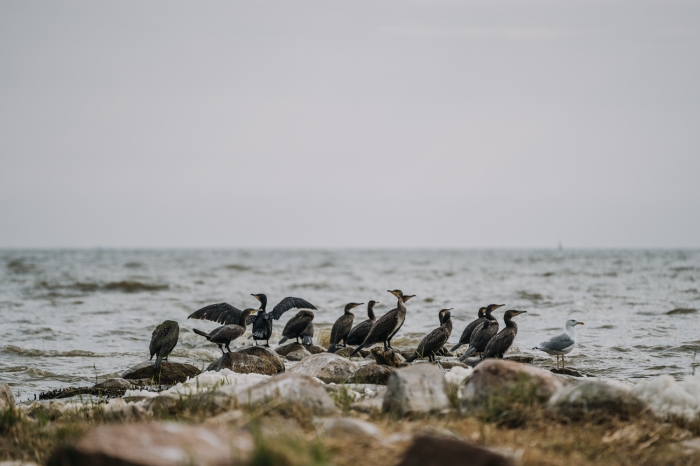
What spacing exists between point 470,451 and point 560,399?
170cm

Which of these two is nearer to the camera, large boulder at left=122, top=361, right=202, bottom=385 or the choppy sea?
large boulder at left=122, top=361, right=202, bottom=385

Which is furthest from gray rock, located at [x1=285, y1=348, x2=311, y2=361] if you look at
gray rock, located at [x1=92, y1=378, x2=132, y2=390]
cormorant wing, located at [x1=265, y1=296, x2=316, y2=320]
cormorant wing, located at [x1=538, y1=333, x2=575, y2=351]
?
cormorant wing, located at [x1=538, y1=333, x2=575, y2=351]

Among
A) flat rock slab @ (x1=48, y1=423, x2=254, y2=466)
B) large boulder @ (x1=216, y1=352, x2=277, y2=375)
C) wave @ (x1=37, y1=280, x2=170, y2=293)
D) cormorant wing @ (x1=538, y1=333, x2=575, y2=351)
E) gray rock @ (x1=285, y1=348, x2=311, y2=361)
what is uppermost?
flat rock slab @ (x1=48, y1=423, x2=254, y2=466)

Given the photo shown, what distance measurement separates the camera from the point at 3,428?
4922 millimetres

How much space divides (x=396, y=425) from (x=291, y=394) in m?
0.85

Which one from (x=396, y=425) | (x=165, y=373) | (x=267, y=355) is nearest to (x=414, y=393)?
(x=396, y=425)

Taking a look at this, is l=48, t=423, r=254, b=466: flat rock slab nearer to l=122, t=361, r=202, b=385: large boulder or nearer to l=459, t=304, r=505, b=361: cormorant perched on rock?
l=122, t=361, r=202, b=385: large boulder

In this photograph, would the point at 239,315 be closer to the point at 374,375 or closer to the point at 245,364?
the point at 245,364

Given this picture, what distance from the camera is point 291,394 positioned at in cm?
493

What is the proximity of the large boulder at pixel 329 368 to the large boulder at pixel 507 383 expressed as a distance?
3.37 meters

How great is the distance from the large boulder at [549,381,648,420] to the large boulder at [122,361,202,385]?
5.83 m

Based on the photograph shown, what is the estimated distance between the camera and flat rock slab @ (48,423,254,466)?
10.2ft

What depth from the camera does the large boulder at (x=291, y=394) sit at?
4.83 m

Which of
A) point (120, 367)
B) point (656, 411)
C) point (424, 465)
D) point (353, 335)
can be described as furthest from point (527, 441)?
point (120, 367)
